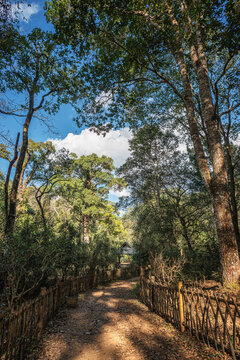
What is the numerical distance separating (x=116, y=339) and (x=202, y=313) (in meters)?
2.34

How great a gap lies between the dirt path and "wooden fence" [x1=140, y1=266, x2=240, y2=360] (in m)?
0.20

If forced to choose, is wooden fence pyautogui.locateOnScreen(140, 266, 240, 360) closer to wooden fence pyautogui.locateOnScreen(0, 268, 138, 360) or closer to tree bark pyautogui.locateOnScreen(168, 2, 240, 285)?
tree bark pyautogui.locateOnScreen(168, 2, 240, 285)

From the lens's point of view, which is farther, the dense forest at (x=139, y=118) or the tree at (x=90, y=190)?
the tree at (x=90, y=190)

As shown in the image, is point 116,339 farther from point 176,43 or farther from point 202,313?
point 176,43

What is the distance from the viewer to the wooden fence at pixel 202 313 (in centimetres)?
321

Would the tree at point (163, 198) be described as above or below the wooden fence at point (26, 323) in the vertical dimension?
above

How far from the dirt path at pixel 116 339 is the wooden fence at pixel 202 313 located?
0.66 ft

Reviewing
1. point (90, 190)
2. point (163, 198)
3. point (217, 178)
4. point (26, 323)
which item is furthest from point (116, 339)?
point (90, 190)

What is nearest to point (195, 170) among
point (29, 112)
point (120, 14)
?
point (120, 14)

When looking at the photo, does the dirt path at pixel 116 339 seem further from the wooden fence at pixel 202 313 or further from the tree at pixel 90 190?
the tree at pixel 90 190

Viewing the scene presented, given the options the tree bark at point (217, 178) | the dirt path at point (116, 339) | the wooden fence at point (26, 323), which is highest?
the tree bark at point (217, 178)

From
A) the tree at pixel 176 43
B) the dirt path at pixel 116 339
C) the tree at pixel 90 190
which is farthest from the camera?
the tree at pixel 90 190

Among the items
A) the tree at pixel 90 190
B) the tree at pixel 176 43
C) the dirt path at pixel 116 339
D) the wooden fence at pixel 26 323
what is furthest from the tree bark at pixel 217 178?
the tree at pixel 90 190

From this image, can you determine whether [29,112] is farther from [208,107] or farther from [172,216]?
[172,216]
